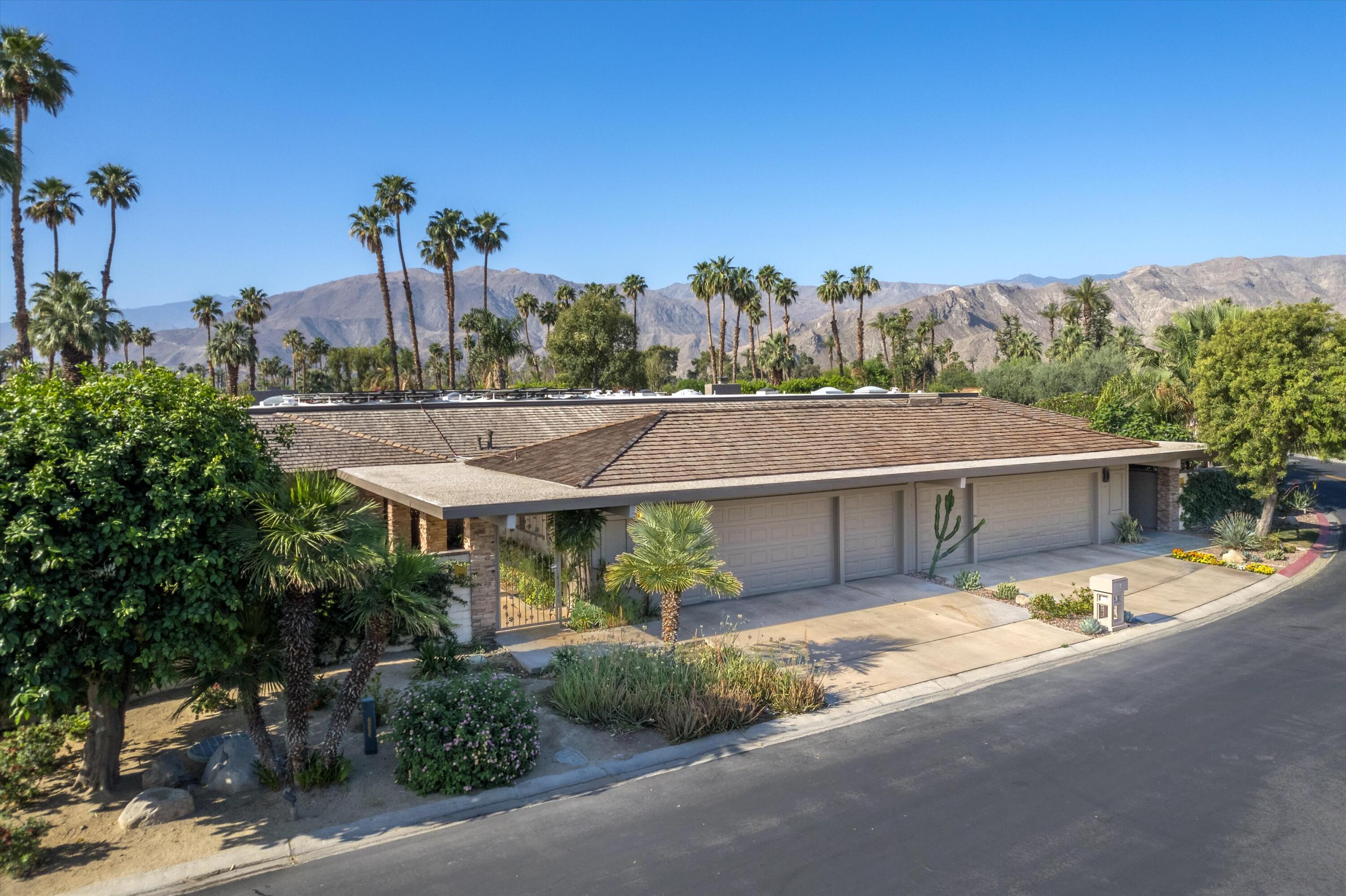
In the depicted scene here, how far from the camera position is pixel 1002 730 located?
10922 millimetres

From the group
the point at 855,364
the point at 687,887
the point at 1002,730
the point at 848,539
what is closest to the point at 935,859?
the point at 687,887

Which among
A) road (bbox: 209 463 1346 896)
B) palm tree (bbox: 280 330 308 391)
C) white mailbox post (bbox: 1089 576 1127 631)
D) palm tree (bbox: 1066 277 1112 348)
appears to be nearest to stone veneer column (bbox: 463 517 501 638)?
road (bbox: 209 463 1346 896)

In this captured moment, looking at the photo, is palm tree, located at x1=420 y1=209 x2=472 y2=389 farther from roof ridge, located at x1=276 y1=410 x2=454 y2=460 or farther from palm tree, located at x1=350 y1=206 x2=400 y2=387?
roof ridge, located at x1=276 y1=410 x2=454 y2=460

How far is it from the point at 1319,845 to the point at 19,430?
1293cm

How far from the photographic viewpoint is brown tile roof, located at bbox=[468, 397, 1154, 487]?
17.4 meters

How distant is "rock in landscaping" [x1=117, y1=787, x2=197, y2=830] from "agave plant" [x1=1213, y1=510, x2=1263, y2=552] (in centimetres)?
2370

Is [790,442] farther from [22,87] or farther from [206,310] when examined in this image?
[206,310]

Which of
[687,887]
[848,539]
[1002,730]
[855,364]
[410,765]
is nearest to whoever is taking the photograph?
[687,887]

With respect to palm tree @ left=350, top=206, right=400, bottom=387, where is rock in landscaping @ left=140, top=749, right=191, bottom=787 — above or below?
below

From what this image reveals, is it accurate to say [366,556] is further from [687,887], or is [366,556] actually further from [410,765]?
[687,887]

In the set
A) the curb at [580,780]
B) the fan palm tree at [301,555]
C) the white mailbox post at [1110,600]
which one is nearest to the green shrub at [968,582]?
the white mailbox post at [1110,600]

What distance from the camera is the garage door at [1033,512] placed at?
69.6ft

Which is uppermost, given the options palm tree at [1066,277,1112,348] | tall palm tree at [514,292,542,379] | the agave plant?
tall palm tree at [514,292,542,379]

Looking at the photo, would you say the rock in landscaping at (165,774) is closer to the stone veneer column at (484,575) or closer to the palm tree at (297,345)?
the stone veneer column at (484,575)
